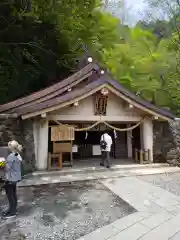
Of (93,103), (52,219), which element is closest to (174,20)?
(93,103)

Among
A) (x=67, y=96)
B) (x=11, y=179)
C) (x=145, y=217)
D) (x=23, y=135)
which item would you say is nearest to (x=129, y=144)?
(x=67, y=96)

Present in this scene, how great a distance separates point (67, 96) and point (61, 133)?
5.42ft

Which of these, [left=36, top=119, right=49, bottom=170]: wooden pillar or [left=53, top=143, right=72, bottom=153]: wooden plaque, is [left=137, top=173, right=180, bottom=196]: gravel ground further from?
[left=36, top=119, right=49, bottom=170]: wooden pillar

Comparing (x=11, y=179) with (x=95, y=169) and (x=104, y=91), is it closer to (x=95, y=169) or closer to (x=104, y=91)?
(x=95, y=169)

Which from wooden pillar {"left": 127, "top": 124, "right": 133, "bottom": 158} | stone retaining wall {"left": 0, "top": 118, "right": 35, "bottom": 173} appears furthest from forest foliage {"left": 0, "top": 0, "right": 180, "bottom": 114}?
wooden pillar {"left": 127, "top": 124, "right": 133, "bottom": 158}

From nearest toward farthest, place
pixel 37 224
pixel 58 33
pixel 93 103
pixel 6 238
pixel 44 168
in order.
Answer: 1. pixel 6 238
2. pixel 37 224
3. pixel 44 168
4. pixel 93 103
5. pixel 58 33

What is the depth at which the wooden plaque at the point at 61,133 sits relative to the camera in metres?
11.7

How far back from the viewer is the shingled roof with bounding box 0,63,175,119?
11023 millimetres

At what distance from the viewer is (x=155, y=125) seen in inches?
533

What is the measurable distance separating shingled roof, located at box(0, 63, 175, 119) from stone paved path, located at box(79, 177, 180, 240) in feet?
13.0

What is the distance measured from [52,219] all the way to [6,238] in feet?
4.25

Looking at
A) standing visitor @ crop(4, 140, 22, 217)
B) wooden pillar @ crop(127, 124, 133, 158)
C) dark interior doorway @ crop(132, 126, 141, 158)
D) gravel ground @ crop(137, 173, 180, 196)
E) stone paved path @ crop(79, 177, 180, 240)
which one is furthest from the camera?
wooden pillar @ crop(127, 124, 133, 158)

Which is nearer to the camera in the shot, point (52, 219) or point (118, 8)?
point (52, 219)

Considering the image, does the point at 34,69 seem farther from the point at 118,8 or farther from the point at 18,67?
the point at 118,8
